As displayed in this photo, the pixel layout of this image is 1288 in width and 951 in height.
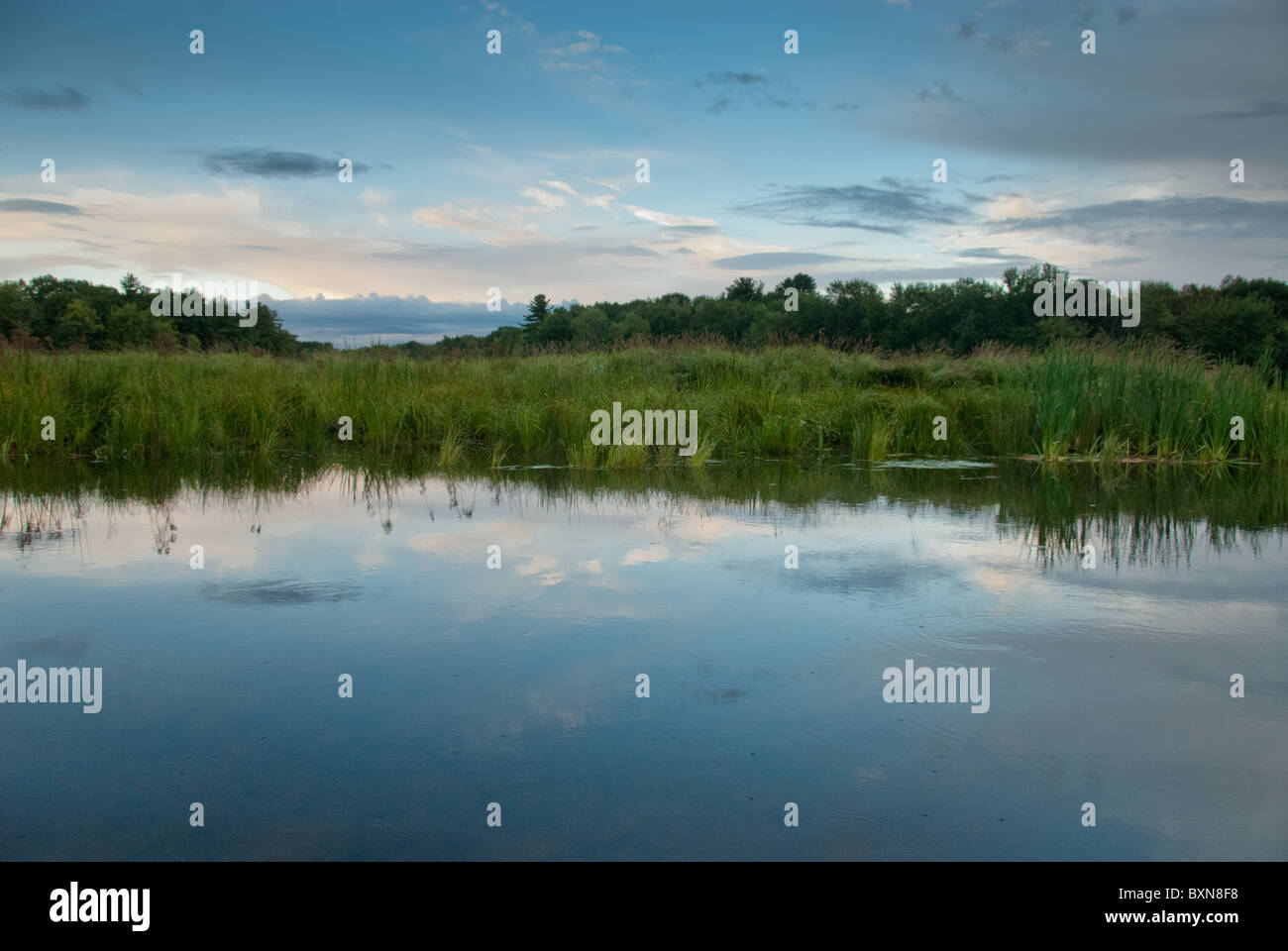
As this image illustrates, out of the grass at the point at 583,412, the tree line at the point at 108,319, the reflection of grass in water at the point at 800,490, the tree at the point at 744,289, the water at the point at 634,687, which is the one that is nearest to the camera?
the water at the point at 634,687

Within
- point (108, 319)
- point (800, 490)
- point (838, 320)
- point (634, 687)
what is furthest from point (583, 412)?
point (838, 320)

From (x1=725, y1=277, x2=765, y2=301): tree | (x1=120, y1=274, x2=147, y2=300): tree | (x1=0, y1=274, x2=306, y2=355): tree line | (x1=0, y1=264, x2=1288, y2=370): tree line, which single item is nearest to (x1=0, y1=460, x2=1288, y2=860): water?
(x1=0, y1=264, x2=1288, y2=370): tree line

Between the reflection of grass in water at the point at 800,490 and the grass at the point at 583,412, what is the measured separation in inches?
29.2

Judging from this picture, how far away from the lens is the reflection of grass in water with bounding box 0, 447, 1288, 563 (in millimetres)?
7215

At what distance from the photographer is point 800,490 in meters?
9.23

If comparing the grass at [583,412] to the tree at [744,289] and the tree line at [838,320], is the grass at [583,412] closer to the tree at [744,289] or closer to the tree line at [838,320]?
the tree line at [838,320]

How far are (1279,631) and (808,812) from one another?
321 cm

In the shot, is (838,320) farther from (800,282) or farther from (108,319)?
(108,319)

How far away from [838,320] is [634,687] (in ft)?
154

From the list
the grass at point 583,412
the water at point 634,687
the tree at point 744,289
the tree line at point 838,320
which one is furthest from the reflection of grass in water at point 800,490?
the tree at point 744,289

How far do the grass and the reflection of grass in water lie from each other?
742 millimetres

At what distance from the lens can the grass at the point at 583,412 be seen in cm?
1188

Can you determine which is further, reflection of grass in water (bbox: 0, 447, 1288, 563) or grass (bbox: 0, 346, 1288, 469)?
grass (bbox: 0, 346, 1288, 469)

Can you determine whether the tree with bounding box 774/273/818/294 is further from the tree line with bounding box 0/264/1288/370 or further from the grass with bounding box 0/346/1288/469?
the grass with bounding box 0/346/1288/469
